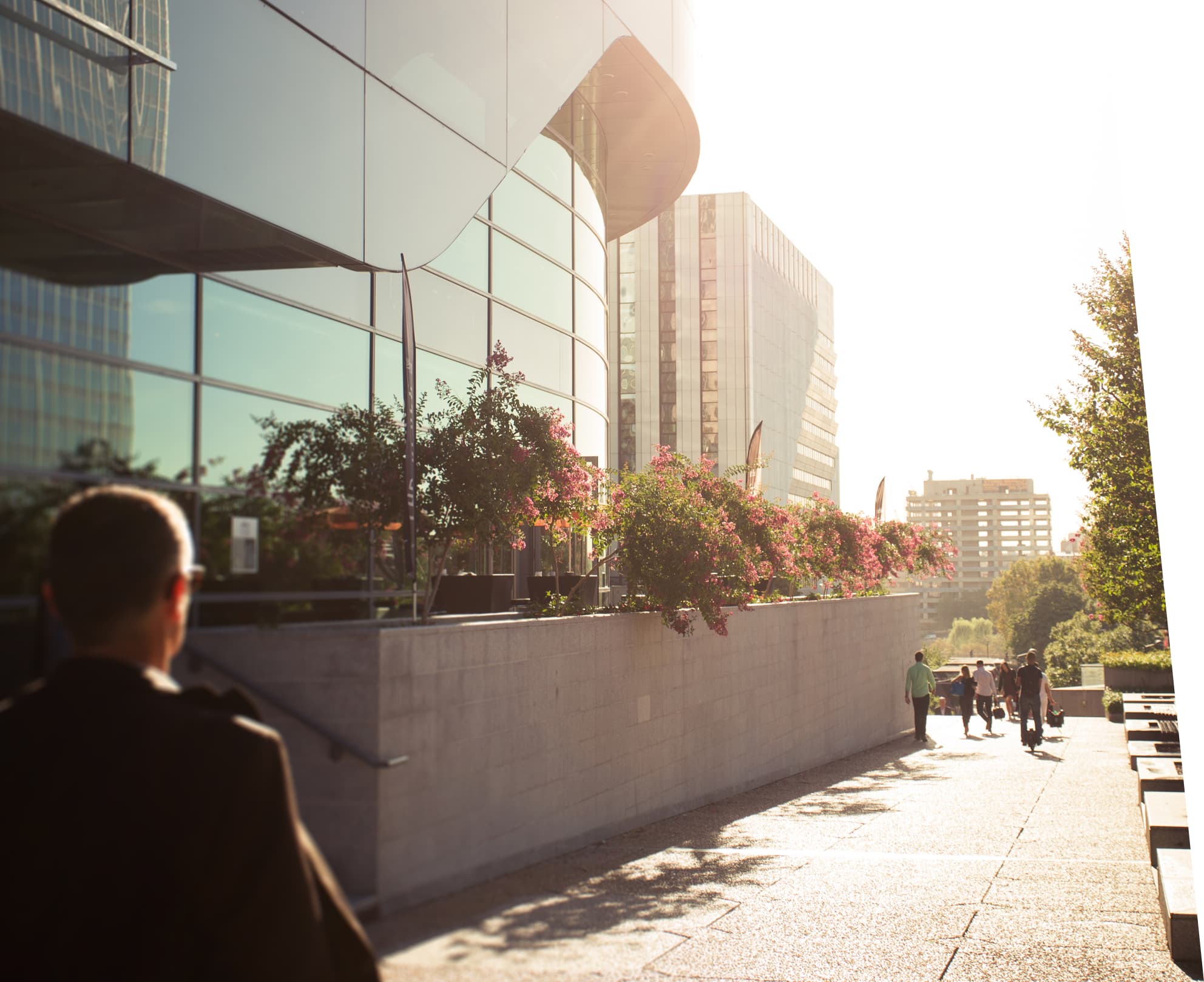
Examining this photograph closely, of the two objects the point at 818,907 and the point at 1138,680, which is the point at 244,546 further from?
the point at 1138,680

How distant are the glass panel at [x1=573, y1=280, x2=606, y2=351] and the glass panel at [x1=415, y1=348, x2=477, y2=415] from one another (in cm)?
497

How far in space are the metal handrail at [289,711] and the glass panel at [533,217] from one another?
669 cm

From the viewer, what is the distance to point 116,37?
181cm

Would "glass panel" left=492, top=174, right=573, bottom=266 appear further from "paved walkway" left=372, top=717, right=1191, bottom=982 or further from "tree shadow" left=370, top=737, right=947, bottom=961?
"tree shadow" left=370, top=737, right=947, bottom=961

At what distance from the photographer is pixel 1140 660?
51.0ft

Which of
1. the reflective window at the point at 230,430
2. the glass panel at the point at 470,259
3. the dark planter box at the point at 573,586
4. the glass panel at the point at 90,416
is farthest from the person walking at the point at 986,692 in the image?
the glass panel at the point at 90,416

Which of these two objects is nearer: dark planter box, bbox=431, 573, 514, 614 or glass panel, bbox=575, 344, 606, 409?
dark planter box, bbox=431, 573, 514, 614

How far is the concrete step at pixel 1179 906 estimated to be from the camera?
423 cm

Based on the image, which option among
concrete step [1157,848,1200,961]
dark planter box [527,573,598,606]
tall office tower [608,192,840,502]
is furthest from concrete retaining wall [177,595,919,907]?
tall office tower [608,192,840,502]

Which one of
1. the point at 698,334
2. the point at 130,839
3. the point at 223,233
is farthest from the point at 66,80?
the point at 698,334

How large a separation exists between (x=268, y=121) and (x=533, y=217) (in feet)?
24.9

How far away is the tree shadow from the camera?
74.2 inches

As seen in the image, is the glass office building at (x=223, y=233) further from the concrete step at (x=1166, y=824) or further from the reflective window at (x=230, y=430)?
the concrete step at (x=1166, y=824)

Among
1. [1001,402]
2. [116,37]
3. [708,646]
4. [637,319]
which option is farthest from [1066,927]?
[637,319]
